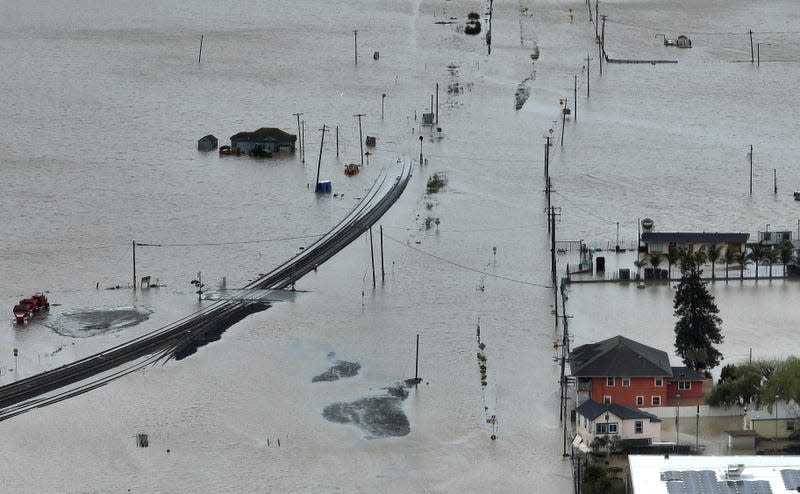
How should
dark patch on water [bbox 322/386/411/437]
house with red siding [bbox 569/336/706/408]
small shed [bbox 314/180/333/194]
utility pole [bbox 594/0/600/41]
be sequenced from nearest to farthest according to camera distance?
1. dark patch on water [bbox 322/386/411/437]
2. house with red siding [bbox 569/336/706/408]
3. small shed [bbox 314/180/333/194]
4. utility pole [bbox 594/0/600/41]

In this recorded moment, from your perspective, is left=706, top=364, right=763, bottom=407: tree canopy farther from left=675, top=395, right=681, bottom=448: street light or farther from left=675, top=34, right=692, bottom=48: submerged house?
left=675, top=34, right=692, bottom=48: submerged house

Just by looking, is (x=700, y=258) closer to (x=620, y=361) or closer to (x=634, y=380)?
(x=620, y=361)


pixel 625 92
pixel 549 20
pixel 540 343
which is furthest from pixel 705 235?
pixel 549 20


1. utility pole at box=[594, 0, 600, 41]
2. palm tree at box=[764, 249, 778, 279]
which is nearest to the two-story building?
palm tree at box=[764, 249, 778, 279]

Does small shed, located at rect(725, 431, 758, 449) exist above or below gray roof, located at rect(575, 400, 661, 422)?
below

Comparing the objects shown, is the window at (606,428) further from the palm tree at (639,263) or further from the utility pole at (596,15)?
the utility pole at (596,15)

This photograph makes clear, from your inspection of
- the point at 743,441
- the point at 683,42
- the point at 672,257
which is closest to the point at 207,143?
the point at 672,257

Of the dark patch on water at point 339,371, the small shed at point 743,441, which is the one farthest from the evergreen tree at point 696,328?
the dark patch on water at point 339,371

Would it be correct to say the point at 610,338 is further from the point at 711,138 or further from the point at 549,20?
the point at 549,20
